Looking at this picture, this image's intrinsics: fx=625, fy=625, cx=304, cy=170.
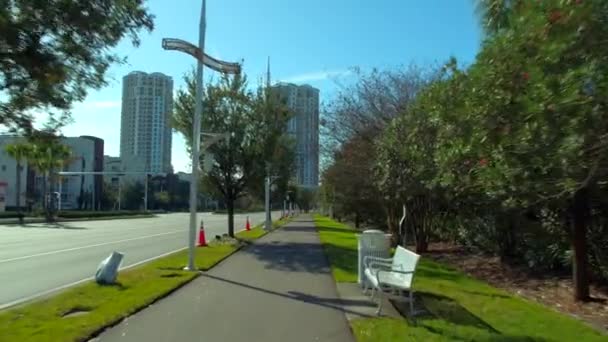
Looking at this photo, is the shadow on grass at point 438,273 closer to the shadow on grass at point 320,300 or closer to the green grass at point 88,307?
the shadow on grass at point 320,300

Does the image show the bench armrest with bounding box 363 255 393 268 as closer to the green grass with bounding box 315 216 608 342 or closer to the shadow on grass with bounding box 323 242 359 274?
the green grass with bounding box 315 216 608 342

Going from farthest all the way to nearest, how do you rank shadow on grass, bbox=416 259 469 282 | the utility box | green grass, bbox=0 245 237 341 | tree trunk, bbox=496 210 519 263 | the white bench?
1. tree trunk, bbox=496 210 519 263
2. shadow on grass, bbox=416 259 469 282
3. the utility box
4. the white bench
5. green grass, bbox=0 245 237 341

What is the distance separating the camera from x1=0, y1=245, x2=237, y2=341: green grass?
26.2 ft

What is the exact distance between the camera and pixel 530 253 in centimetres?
1595

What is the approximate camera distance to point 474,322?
8938mm

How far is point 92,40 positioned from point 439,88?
4286 millimetres

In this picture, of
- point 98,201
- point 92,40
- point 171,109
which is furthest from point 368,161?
point 98,201

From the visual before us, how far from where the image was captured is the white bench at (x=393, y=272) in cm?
949

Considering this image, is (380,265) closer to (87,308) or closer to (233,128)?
(87,308)

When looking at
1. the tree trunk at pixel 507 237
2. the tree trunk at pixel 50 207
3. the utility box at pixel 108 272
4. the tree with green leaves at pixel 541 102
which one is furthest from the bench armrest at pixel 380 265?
the tree trunk at pixel 50 207

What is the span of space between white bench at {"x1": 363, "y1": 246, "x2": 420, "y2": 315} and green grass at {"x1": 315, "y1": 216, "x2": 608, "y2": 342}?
0.58 m

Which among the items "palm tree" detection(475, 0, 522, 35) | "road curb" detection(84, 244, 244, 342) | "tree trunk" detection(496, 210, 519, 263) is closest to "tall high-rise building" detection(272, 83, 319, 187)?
"tree trunk" detection(496, 210, 519, 263)

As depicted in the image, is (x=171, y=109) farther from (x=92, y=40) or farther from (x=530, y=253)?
(x=92, y=40)

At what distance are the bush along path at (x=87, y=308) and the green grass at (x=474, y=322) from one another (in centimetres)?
359
